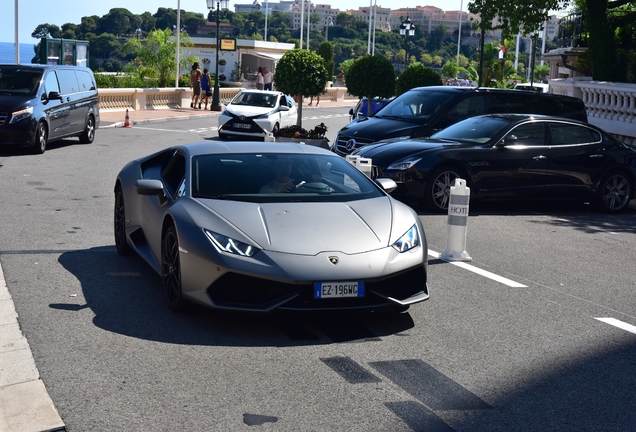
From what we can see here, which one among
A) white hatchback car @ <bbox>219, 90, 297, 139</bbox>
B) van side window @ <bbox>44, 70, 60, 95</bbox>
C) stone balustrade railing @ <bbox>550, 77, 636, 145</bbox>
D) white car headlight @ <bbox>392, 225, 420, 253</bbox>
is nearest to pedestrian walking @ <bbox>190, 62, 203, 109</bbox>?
white hatchback car @ <bbox>219, 90, 297, 139</bbox>

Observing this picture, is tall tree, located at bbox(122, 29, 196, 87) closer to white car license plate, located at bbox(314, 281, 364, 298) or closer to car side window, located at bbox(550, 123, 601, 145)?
car side window, located at bbox(550, 123, 601, 145)

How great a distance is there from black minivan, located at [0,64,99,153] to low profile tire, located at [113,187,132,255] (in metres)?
10.3

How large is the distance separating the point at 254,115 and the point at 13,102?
833cm

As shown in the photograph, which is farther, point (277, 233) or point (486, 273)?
point (486, 273)

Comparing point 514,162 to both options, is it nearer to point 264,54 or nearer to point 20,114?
point 20,114

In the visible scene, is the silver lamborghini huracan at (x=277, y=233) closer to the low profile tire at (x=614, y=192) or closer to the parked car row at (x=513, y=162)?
the parked car row at (x=513, y=162)

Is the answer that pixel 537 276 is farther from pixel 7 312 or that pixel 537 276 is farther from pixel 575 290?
pixel 7 312

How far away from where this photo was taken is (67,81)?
21.4 m

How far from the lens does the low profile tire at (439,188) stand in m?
13.5

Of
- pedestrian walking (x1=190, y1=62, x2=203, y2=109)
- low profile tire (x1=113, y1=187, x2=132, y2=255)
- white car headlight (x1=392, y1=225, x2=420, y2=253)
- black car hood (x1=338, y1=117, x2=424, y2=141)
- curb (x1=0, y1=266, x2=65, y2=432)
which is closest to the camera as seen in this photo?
curb (x1=0, y1=266, x2=65, y2=432)

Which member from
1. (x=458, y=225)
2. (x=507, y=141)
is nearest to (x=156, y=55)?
(x=507, y=141)

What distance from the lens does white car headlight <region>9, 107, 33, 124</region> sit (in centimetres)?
1892

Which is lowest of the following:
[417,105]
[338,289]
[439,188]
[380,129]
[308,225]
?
[439,188]

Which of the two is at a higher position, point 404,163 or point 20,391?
point 404,163
